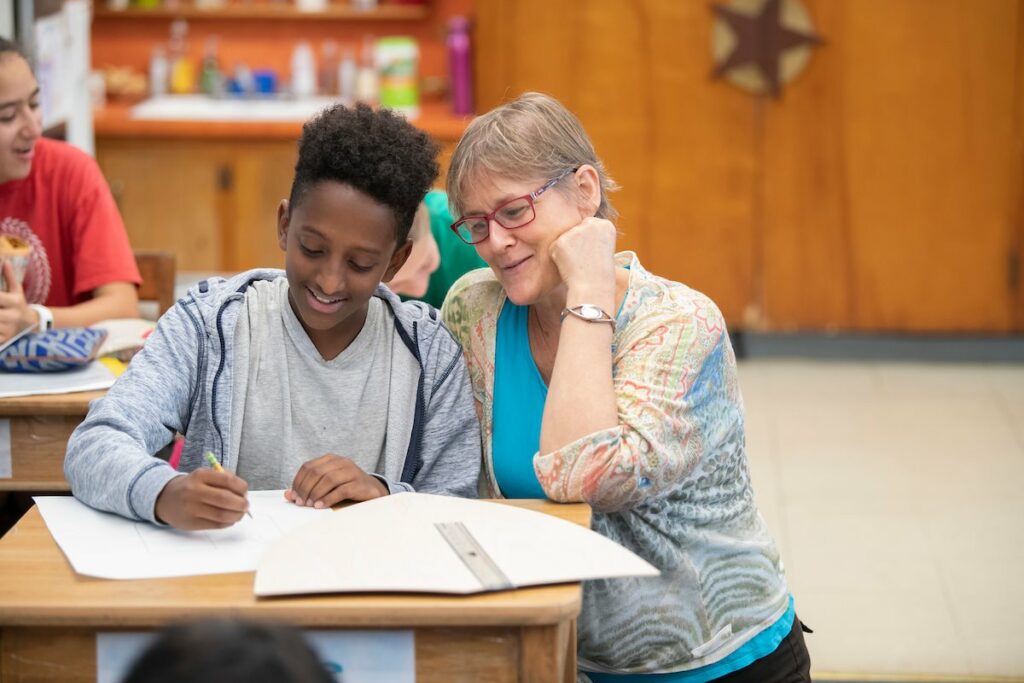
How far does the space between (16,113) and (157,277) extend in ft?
1.61

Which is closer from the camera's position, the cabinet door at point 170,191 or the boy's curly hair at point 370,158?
the boy's curly hair at point 370,158

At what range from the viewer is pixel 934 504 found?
3801 millimetres

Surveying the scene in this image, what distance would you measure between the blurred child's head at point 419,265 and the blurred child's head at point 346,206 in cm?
63

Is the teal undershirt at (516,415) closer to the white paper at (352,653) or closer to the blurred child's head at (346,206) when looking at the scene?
the blurred child's head at (346,206)

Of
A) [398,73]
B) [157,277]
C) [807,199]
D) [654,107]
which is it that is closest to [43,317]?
[157,277]

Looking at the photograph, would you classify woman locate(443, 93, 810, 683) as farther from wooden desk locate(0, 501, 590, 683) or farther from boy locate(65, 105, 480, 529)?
wooden desk locate(0, 501, 590, 683)

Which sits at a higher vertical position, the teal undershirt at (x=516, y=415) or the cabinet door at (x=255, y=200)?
the teal undershirt at (x=516, y=415)

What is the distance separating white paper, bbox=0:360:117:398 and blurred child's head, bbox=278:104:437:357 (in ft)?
2.05

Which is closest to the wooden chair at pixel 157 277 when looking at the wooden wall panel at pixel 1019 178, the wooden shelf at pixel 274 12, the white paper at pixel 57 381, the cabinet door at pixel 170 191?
the white paper at pixel 57 381

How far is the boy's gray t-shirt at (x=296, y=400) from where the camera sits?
5.66 feet

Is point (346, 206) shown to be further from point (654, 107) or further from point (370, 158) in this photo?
point (654, 107)

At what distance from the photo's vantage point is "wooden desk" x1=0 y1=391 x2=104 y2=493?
2.14m

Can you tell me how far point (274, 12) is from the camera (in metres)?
5.92

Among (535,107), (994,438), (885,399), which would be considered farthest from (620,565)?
(885,399)
